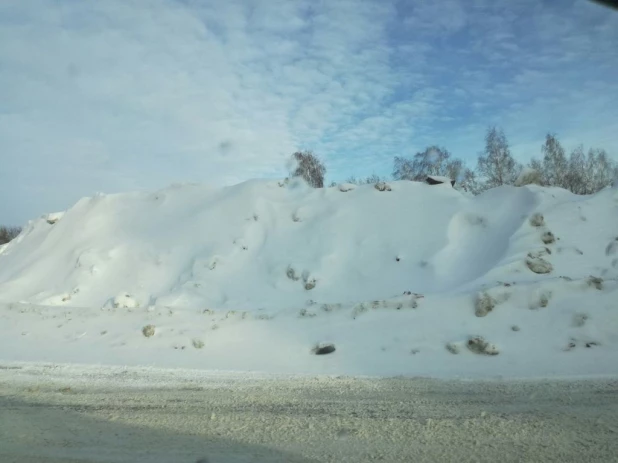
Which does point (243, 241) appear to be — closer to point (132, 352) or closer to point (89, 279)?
point (89, 279)

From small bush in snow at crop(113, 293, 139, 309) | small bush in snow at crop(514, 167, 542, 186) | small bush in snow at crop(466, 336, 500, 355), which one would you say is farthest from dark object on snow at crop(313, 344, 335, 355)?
small bush in snow at crop(514, 167, 542, 186)

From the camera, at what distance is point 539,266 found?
13109 mm

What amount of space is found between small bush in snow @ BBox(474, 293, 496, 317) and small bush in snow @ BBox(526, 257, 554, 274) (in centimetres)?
312

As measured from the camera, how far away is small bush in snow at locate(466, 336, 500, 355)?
Result: 893 centimetres

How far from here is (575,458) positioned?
403 cm

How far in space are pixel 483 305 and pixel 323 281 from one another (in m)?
5.72

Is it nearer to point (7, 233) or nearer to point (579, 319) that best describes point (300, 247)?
Answer: point (579, 319)

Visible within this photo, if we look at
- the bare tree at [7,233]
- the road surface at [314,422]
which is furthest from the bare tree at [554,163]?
the bare tree at [7,233]

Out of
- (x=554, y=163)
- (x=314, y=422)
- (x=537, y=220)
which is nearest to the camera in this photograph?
(x=314, y=422)

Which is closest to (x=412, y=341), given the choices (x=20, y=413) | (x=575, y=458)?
→ (x=575, y=458)

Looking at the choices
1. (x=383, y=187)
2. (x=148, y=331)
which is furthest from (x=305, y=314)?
(x=383, y=187)

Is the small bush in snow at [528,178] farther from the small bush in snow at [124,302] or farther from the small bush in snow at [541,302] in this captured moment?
the small bush in snow at [124,302]

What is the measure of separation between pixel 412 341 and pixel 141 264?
10.7 metres

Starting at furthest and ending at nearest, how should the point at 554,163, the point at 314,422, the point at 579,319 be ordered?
1. the point at 554,163
2. the point at 579,319
3. the point at 314,422
